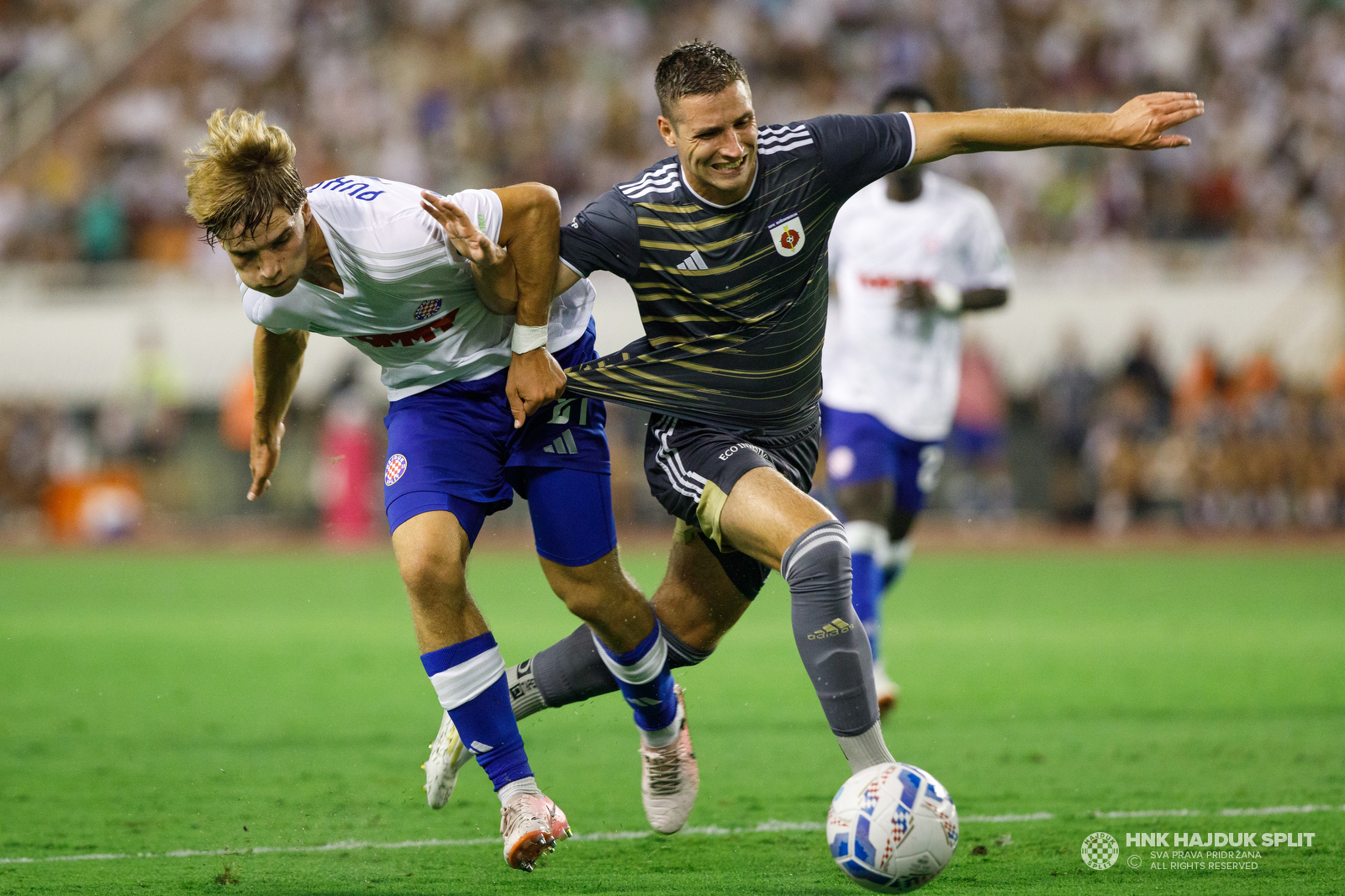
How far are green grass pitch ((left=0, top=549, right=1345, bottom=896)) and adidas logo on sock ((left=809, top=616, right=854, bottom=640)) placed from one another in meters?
0.75

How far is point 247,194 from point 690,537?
1790mm

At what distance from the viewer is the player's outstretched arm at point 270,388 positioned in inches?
203

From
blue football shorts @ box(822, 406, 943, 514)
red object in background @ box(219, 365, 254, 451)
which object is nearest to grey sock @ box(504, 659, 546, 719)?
blue football shorts @ box(822, 406, 943, 514)

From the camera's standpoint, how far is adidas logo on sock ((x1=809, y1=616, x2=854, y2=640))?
415cm

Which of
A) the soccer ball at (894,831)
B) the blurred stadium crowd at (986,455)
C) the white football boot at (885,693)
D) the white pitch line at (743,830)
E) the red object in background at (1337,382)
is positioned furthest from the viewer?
the red object in background at (1337,382)

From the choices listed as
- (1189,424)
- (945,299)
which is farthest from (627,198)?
(1189,424)

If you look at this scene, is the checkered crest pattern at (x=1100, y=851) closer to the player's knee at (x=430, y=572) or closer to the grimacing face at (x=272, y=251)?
the player's knee at (x=430, y=572)

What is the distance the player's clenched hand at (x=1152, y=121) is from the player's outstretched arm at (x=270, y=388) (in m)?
2.69

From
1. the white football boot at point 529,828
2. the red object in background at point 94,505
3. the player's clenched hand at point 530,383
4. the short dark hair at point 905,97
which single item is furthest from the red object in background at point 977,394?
the white football boot at point 529,828

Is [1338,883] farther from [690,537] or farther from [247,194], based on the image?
[247,194]

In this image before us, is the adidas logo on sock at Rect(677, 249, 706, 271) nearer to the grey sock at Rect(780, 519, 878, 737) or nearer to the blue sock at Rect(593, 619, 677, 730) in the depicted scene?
the grey sock at Rect(780, 519, 878, 737)

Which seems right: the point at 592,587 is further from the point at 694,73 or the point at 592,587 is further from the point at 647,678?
the point at 694,73

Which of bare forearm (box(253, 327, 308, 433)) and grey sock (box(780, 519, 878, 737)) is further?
bare forearm (box(253, 327, 308, 433))

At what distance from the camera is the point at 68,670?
9.27 m
